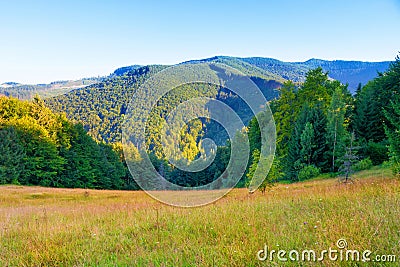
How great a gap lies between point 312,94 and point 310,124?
14.8ft

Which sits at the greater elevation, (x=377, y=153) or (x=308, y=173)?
(x=377, y=153)

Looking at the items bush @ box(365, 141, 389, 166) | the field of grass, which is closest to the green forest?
bush @ box(365, 141, 389, 166)

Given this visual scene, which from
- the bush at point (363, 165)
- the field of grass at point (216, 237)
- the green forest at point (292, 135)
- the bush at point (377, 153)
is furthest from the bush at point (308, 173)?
the field of grass at point (216, 237)

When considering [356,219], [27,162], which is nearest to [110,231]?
[356,219]

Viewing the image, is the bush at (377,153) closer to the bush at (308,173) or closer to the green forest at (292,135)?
the green forest at (292,135)

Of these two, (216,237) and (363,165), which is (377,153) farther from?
(216,237)

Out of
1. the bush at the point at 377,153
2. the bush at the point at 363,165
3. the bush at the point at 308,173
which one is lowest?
the bush at the point at 308,173

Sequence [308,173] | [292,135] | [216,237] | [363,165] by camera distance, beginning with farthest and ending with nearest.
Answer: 1. [292,135]
2. [308,173]
3. [363,165]
4. [216,237]

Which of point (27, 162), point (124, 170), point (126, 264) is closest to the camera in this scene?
point (126, 264)

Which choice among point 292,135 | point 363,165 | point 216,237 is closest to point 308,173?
point 363,165

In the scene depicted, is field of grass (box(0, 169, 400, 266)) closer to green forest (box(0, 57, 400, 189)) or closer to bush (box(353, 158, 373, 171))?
green forest (box(0, 57, 400, 189))

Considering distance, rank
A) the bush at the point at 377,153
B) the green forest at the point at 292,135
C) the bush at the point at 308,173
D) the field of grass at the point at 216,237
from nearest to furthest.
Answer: the field of grass at the point at 216,237
the bush at the point at 377,153
the bush at the point at 308,173
the green forest at the point at 292,135

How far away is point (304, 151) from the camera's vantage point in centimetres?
3544

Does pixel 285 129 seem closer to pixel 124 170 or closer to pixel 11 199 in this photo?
pixel 11 199
